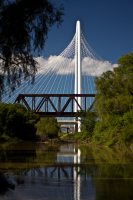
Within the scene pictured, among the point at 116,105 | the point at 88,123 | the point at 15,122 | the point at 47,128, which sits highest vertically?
the point at 116,105

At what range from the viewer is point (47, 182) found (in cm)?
762

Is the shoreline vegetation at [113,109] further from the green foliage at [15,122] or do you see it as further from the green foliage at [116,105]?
the green foliage at [15,122]

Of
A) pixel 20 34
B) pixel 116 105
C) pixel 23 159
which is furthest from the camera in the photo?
pixel 116 105

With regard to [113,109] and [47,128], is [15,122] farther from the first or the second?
[113,109]

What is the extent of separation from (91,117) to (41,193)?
2999 centimetres

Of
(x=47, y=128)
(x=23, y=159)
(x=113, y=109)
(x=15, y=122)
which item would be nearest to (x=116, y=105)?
(x=113, y=109)

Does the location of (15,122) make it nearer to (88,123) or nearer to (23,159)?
(88,123)

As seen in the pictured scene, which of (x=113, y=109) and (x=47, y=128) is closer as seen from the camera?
(x=113, y=109)

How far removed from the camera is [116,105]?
979 inches

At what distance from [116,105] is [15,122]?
75.1ft

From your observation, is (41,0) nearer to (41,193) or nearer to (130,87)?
(41,193)

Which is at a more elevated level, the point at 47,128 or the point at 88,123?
the point at 88,123

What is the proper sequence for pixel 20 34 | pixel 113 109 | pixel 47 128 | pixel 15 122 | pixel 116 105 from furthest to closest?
pixel 15 122, pixel 47 128, pixel 113 109, pixel 116 105, pixel 20 34

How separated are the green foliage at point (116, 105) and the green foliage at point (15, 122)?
18.5m
